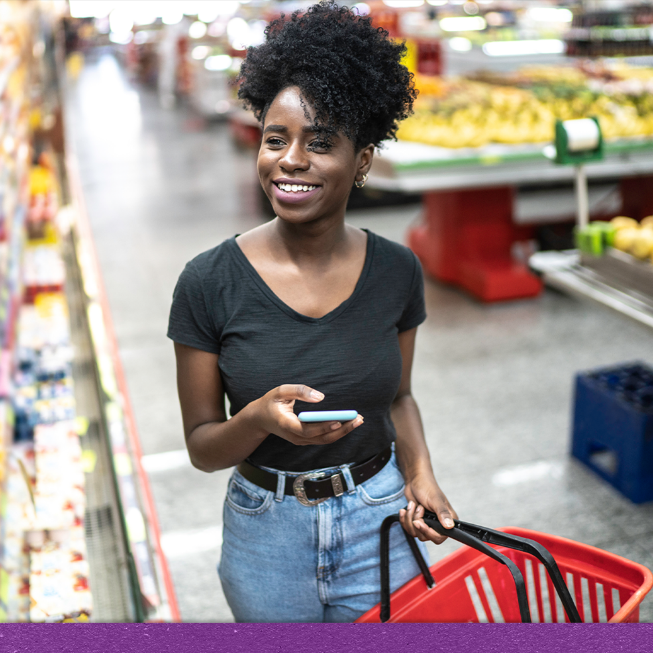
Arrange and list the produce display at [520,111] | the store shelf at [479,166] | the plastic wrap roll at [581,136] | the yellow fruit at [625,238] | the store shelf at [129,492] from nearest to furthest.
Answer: the store shelf at [129,492]
the plastic wrap roll at [581,136]
the yellow fruit at [625,238]
the store shelf at [479,166]
the produce display at [520,111]

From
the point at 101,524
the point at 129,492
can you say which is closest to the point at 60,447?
the point at 101,524

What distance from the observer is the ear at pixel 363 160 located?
1291mm

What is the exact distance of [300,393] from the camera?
1.05 metres

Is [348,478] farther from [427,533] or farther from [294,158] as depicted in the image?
[294,158]

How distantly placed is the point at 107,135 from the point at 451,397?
9020 millimetres

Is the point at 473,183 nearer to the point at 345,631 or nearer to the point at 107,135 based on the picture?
the point at 345,631

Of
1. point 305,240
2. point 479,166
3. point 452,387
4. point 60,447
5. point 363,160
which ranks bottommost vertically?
point 452,387

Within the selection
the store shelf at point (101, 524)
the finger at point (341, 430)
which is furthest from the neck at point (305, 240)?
the store shelf at point (101, 524)

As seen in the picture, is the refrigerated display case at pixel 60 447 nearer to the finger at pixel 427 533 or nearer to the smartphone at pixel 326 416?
the finger at pixel 427 533

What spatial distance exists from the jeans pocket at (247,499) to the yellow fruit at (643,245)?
6.99 ft

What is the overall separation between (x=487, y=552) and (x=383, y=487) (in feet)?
0.98

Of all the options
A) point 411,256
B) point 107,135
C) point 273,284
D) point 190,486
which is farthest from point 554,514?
point 107,135

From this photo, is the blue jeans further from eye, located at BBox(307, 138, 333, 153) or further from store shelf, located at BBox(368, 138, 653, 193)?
store shelf, located at BBox(368, 138, 653, 193)

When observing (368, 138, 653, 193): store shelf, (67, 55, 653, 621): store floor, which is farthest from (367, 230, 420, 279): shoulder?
(368, 138, 653, 193): store shelf
